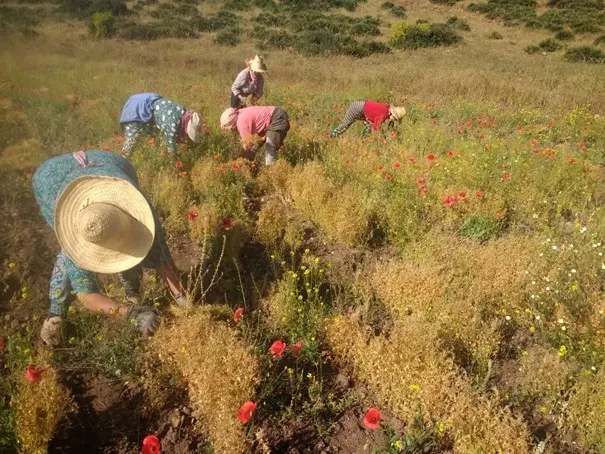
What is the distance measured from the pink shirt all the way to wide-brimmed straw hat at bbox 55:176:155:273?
2830mm

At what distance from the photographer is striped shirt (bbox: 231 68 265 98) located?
6.06m

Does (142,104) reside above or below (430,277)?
above

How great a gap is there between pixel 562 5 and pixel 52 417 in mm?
35645

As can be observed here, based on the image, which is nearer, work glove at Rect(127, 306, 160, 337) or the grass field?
the grass field

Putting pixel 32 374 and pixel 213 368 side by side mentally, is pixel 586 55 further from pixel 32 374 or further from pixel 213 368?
pixel 32 374

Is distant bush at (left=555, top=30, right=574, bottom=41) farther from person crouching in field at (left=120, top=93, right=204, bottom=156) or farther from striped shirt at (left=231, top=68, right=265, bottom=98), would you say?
person crouching in field at (left=120, top=93, right=204, bottom=156)

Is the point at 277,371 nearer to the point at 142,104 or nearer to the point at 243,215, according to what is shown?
the point at 243,215

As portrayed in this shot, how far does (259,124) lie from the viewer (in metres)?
5.12

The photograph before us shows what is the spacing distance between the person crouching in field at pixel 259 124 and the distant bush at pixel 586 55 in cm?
1595

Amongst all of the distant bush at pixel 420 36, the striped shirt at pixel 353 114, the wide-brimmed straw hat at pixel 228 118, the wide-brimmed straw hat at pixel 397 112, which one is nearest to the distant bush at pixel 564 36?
the distant bush at pixel 420 36

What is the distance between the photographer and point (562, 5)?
28094 mm

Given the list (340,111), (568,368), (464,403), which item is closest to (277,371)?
(464,403)

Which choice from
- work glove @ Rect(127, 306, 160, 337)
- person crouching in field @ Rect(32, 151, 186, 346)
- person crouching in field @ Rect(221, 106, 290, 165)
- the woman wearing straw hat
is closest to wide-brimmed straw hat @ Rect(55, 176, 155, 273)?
person crouching in field @ Rect(32, 151, 186, 346)

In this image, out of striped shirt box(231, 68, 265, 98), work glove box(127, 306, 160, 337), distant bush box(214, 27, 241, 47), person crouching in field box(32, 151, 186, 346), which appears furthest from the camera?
distant bush box(214, 27, 241, 47)
